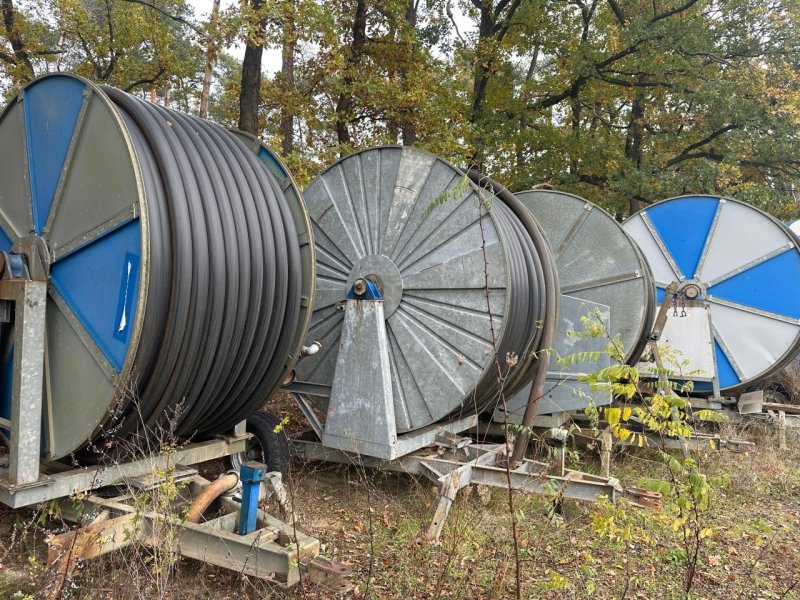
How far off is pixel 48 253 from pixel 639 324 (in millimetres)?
5753

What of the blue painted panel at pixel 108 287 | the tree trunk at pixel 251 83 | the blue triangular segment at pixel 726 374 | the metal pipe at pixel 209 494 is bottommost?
the metal pipe at pixel 209 494

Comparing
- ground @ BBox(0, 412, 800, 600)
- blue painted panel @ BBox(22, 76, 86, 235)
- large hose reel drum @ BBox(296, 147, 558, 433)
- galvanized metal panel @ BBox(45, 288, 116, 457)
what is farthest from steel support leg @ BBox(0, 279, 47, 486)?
large hose reel drum @ BBox(296, 147, 558, 433)

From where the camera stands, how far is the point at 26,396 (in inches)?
146

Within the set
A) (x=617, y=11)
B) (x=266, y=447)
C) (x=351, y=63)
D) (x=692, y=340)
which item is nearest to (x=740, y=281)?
(x=692, y=340)

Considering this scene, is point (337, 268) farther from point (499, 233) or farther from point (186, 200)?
point (186, 200)

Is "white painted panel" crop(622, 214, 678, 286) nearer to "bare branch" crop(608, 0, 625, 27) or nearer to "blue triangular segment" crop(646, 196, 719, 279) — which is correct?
"blue triangular segment" crop(646, 196, 719, 279)

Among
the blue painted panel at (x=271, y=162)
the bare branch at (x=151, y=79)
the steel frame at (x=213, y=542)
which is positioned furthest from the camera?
the bare branch at (x=151, y=79)

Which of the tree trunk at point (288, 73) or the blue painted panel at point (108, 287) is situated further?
the tree trunk at point (288, 73)

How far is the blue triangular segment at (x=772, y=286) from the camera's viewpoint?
8219mm

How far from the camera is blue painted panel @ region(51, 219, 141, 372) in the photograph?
3.71 meters

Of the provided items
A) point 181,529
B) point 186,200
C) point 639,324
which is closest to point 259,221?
point 186,200

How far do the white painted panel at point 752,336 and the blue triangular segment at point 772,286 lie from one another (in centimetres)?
16

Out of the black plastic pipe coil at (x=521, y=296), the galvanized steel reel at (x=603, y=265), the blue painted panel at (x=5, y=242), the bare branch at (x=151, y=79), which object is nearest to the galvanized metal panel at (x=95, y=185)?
the blue painted panel at (x=5, y=242)

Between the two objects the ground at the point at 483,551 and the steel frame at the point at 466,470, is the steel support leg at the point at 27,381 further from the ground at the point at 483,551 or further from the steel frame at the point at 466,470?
the steel frame at the point at 466,470
